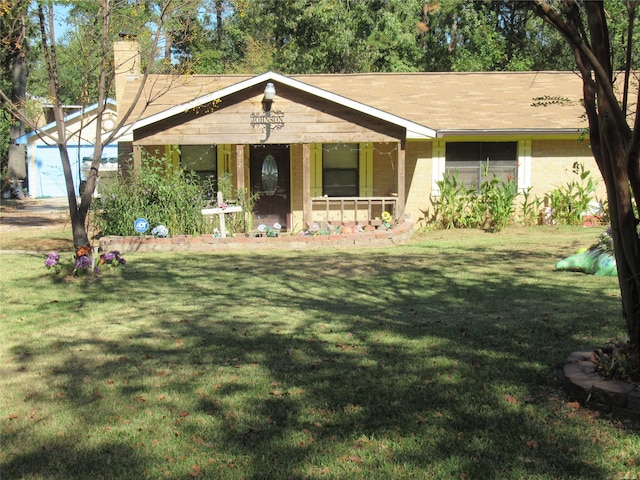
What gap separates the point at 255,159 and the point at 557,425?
14753mm

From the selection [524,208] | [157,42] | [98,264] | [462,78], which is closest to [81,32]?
[157,42]

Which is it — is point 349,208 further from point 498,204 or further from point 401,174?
point 498,204

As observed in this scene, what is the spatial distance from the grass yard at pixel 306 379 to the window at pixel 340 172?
848 cm

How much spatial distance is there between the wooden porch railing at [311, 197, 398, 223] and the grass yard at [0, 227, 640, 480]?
276 inches

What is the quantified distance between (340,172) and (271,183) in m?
1.85

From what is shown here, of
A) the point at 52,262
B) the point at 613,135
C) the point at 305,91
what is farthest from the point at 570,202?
the point at 613,135

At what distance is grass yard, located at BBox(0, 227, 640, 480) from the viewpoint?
415cm

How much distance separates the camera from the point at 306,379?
5496 millimetres

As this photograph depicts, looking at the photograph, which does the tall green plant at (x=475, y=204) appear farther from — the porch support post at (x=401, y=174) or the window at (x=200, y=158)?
the window at (x=200, y=158)

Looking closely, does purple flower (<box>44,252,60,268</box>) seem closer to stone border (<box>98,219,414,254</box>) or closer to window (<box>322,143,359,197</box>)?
stone border (<box>98,219,414,254</box>)

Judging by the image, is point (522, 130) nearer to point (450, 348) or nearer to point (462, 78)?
point (462, 78)

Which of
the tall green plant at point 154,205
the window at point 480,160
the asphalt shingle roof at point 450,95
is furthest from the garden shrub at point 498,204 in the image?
the tall green plant at point 154,205

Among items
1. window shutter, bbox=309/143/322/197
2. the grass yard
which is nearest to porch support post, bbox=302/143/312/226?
window shutter, bbox=309/143/322/197

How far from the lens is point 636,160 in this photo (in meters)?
4.64
